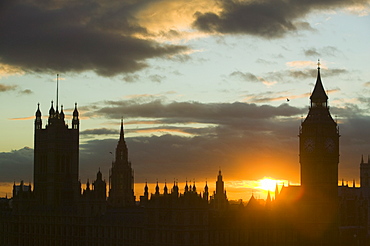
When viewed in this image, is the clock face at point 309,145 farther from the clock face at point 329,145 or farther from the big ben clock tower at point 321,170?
the clock face at point 329,145

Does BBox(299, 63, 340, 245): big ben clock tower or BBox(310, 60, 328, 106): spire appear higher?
BBox(310, 60, 328, 106): spire

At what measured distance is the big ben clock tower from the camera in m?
186

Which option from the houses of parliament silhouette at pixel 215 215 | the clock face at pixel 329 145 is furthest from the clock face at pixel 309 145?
the clock face at pixel 329 145

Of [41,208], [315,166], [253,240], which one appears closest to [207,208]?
[253,240]

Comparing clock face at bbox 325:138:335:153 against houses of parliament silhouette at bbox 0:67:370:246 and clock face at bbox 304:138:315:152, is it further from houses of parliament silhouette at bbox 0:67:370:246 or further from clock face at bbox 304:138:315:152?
clock face at bbox 304:138:315:152

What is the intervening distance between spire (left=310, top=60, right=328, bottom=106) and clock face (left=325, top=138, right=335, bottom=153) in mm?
10203

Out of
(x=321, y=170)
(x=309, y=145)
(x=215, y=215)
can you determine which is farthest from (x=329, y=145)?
(x=215, y=215)

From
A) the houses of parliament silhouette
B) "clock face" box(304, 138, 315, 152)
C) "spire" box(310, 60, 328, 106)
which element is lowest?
the houses of parliament silhouette

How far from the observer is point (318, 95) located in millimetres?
196750

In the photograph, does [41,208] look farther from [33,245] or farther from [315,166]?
[315,166]

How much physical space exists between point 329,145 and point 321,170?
269 inches

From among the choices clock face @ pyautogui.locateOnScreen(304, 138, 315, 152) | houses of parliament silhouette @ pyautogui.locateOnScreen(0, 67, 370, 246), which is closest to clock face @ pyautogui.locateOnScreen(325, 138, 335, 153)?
houses of parliament silhouette @ pyautogui.locateOnScreen(0, 67, 370, 246)

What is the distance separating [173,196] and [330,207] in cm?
5706

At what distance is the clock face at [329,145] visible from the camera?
190625 millimetres
